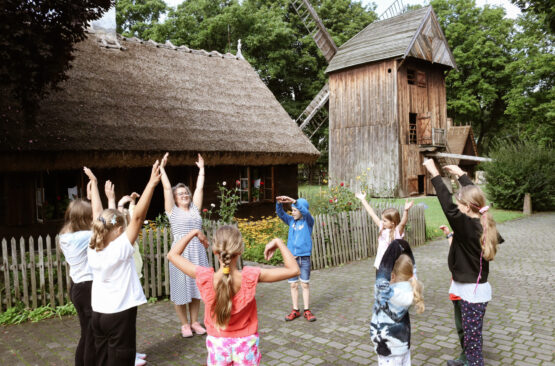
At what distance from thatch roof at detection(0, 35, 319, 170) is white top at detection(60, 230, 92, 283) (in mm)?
6102

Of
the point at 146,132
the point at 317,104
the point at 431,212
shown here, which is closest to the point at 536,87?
the point at 317,104

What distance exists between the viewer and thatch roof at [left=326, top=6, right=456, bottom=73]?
22.2 m

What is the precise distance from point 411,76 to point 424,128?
3036 mm

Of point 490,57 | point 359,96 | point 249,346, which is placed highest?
point 490,57

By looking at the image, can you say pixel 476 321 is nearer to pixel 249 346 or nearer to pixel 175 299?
pixel 249 346

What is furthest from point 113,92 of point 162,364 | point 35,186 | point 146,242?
point 162,364

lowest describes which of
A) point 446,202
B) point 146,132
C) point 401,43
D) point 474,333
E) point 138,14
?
point 474,333

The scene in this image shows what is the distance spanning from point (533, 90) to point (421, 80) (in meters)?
8.57

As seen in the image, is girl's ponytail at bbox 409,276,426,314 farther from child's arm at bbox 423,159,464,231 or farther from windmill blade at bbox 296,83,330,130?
windmill blade at bbox 296,83,330,130

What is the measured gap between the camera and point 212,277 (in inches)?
105

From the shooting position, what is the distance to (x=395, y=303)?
3070 mm

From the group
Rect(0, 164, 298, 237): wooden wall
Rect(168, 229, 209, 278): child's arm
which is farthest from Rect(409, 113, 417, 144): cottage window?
Rect(168, 229, 209, 278): child's arm

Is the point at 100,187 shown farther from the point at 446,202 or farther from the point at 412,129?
the point at 412,129

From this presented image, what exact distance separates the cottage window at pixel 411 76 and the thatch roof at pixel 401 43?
1.01m
